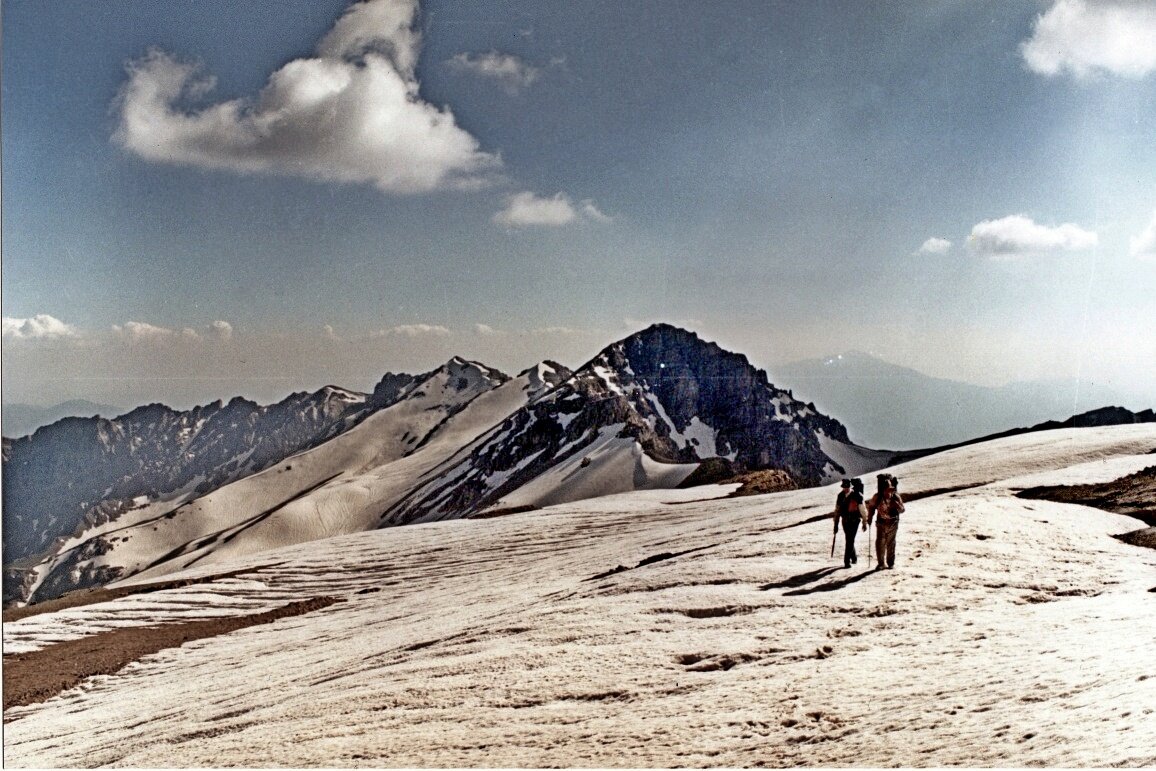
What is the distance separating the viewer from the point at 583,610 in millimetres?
13938

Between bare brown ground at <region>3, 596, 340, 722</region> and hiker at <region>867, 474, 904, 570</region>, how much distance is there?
64.3ft

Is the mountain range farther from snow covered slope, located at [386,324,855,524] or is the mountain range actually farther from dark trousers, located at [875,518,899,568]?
dark trousers, located at [875,518,899,568]

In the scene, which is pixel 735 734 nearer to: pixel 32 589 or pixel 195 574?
pixel 195 574

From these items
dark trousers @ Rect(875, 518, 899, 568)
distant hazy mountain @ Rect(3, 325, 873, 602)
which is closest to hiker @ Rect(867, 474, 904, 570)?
dark trousers @ Rect(875, 518, 899, 568)

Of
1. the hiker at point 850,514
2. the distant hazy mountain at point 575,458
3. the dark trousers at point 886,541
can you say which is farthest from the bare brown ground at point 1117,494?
the distant hazy mountain at point 575,458

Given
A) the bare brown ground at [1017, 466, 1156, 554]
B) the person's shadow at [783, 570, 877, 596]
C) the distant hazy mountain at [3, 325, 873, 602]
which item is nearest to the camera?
the person's shadow at [783, 570, 877, 596]

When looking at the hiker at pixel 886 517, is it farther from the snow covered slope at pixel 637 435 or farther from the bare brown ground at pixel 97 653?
the snow covered slope at pixel 637 435

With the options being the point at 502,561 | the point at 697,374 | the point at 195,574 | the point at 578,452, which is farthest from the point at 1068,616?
the point at 697,374

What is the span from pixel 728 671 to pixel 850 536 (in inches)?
197

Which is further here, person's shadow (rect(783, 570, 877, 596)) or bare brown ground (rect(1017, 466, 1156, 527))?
bare brown ground (rect(1017, 466, 1156, 527))

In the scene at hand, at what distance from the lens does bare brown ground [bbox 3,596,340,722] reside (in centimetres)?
2042

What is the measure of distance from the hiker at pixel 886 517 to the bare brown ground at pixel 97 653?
19603 mm

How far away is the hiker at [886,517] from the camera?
42.6 ft

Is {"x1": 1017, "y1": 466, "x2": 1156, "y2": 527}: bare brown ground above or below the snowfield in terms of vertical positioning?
above
